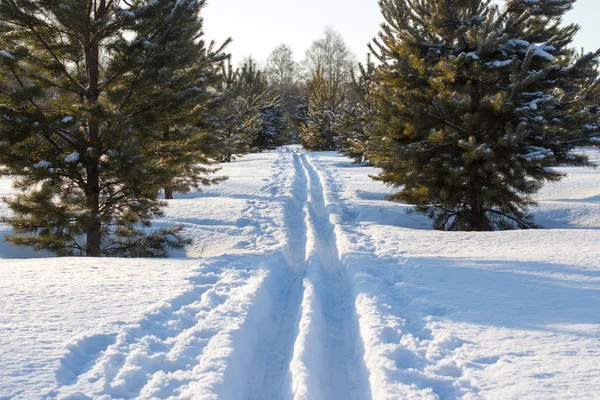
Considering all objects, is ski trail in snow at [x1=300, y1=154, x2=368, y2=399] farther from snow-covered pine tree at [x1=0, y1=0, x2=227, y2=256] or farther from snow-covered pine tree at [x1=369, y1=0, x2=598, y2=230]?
snow-covered pine tree at [x1=0, y1=0, x2=227, y2=256]

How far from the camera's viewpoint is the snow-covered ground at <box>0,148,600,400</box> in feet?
9.96

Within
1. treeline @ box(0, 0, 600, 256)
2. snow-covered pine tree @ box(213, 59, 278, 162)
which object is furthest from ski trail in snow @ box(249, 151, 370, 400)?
snow-covered pine tree @ box(213, 59, 278, 162)

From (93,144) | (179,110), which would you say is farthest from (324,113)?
(93,144)

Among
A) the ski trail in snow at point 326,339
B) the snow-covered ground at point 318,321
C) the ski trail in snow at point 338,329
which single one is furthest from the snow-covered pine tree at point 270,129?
the ski trail in snow at point 326,339

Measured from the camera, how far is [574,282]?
4656 millimetres

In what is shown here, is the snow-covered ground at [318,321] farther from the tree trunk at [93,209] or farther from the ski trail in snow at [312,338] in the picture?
the tree trunk at [93,209]

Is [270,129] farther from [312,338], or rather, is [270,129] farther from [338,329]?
[312,338]

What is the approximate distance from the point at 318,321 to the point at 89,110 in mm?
4609

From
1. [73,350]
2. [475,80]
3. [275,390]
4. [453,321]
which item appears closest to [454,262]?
[453,321]

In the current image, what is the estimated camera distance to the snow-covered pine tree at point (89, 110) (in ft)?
19.3

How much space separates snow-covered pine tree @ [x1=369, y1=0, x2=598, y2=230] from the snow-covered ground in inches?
53.6

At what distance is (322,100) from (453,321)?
98.3 ft

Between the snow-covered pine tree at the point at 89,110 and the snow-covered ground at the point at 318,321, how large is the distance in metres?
1.06

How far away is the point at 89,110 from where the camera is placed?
6105 millimetres
